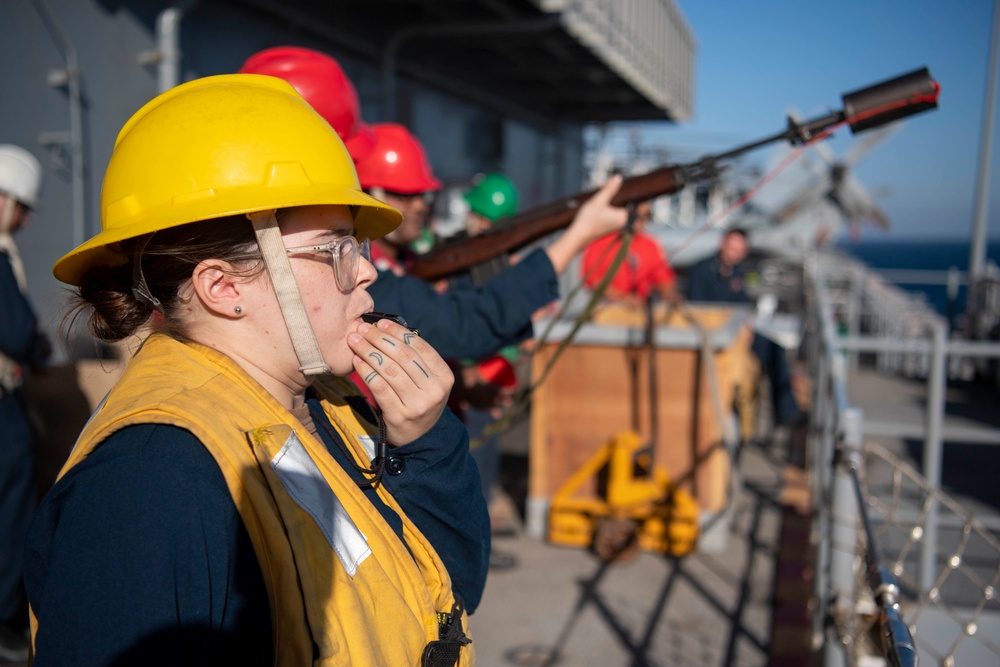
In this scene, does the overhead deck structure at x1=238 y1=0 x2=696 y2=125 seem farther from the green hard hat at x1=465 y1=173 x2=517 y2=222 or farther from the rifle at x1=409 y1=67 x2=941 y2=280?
the rifle at x1=409 y1=67 x2=941 y2=280

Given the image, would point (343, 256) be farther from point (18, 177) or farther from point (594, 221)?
point (18, 177)

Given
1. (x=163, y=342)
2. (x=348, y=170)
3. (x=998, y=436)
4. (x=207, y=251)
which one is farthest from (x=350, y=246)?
(x=998, y=436)

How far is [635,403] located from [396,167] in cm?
235

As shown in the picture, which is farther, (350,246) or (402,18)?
(402,18)

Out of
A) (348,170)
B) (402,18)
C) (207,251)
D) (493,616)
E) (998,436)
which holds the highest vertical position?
(402,18)

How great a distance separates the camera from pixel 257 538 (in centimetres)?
107

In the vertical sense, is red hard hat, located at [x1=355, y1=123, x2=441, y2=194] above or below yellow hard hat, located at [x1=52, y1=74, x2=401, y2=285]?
above

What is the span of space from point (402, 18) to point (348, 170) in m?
6.79

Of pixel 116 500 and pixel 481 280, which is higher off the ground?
pixel 481 280

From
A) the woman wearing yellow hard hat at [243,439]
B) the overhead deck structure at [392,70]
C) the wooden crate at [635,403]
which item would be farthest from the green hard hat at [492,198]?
the woman wearing yellow hard hat at [243,439]

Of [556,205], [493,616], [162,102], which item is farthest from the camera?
[493,616]

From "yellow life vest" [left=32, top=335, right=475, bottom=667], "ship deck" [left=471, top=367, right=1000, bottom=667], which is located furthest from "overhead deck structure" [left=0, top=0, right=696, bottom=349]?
"ship deck" [left=471, top=367, right=1000, bottom=667]

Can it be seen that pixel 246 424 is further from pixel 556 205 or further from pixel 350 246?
pixel 556 205

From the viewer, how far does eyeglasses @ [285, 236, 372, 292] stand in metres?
1.30
